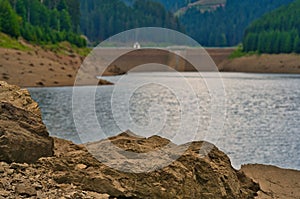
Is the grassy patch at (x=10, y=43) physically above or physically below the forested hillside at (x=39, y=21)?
below

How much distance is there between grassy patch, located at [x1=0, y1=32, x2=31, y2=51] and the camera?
292ft

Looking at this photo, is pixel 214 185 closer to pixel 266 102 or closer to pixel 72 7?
pixel 266 102

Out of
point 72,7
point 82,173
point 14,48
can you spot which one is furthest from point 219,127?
point 72,7

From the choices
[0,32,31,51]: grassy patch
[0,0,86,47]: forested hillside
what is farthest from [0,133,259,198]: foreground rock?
[0,0,86,47]: forested hillside

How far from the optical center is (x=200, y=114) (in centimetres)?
4603

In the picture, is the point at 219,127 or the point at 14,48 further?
the point at 14,48

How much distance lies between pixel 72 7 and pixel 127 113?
148740 millimetres

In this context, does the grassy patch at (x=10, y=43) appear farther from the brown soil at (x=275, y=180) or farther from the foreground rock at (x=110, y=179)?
the foreground rock at (x=110, y=179)

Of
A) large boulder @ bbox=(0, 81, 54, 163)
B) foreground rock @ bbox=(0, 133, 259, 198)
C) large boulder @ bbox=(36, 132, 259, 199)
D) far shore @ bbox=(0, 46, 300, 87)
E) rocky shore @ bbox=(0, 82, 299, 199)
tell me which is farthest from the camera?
far shore @ bbox=(0, 46, 300, 87)

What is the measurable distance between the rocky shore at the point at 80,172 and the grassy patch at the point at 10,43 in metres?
79.8

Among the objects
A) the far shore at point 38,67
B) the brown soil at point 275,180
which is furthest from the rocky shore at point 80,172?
the far shore at point 38,67

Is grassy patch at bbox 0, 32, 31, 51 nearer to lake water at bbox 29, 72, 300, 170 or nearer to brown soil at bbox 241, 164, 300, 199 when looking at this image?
lake water at bbox 29, 72, 300, 170

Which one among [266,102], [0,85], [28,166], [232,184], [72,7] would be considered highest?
[72,7]

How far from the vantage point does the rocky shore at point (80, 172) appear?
10.7 meters
